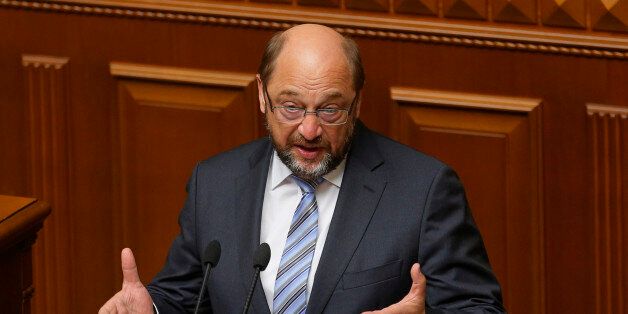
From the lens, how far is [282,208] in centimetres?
376

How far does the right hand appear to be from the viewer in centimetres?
345

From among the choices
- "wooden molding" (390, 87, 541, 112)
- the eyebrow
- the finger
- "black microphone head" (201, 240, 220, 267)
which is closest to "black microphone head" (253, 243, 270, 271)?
"black microphone head" (201, 240, 220, 267)

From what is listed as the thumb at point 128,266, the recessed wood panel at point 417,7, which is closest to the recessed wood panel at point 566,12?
the recessed wood panel at point 417,7

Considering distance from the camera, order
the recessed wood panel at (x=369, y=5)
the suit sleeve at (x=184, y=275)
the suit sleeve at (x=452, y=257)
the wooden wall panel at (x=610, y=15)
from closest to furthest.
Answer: the suit sleeve at (x=452, y=257), the suit sleeve at (x=184, y=275), the wooden wall panel at (x=610, y=15), the recessed wood panel at (x=369, y=5)

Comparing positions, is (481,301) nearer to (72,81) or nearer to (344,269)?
(344,269)

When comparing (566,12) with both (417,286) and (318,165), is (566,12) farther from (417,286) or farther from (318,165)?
(417,286)

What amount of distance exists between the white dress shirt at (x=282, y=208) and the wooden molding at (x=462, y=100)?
1024 mm

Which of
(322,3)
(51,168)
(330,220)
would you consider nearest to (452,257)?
(330,220)

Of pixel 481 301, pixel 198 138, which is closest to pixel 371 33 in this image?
→ pixel 198 138

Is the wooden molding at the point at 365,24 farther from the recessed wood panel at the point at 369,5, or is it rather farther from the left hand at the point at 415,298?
the left hand at the point at 415,298

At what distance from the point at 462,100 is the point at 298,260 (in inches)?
48.2

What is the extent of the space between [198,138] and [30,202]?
106cm

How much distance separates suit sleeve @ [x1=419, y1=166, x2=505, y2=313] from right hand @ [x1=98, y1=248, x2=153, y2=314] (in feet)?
2.14

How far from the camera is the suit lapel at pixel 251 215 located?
12.0 feet
